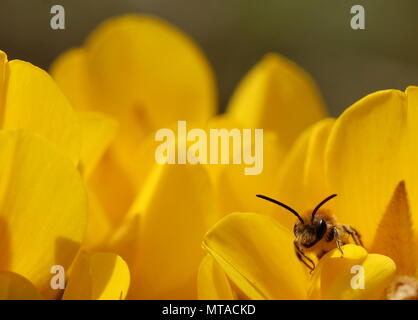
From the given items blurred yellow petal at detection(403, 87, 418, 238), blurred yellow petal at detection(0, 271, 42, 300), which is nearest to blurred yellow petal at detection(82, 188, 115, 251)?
blurred yellow petal at detection(0, 271, 42, 300)

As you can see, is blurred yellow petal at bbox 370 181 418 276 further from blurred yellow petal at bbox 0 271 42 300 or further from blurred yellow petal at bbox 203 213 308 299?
blurred yellow petal at bbox 0 271 42 300

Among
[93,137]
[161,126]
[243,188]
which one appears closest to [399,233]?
[243,188]

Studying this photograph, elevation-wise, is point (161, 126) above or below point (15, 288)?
above

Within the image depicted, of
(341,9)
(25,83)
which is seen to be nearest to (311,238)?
(25,83)

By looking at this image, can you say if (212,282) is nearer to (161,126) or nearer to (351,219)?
(351,219)
